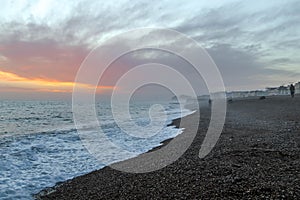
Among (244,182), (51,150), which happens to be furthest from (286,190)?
(51,150)

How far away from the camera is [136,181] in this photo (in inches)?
358

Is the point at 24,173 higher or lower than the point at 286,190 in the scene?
lower

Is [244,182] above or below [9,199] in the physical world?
above

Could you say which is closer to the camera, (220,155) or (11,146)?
(220,155)

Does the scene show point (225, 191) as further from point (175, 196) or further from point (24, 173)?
point (24, 173)

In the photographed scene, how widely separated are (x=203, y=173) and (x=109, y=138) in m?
14.7

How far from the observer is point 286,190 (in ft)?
20.3

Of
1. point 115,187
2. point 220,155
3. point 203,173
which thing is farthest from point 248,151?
point 115,187

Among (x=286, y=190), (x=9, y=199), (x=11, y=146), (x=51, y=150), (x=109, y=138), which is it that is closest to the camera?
(x=286, y=190)

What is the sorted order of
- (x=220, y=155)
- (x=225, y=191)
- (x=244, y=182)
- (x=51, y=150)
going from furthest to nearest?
(x=51, y=150) < (x=220, y=155) < (x=244, y=182) < (x=225, y=191)

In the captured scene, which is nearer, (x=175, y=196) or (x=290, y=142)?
(x=175, y=196)

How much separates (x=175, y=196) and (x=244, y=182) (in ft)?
6.82

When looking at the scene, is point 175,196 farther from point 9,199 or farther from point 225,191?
point 9,199

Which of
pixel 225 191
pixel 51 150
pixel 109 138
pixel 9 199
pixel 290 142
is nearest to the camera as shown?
pixel 225 191
